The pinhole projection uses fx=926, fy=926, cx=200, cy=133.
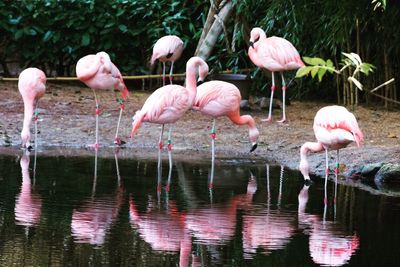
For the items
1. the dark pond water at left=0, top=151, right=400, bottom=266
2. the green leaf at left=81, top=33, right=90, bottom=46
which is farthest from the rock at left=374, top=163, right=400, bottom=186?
the green leaf at left=81, top=33, right=90, bottom=46

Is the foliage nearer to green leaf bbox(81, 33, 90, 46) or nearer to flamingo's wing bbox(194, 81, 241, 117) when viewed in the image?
green leaf bbox(81, 33, 90, 46)

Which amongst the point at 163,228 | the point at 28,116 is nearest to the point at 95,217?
the point at 163,228

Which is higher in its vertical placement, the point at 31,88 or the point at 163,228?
the point at 31,88

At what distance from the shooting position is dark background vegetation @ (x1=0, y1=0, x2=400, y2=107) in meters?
11.8

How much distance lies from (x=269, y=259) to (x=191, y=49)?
900cm

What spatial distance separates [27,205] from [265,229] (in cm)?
155

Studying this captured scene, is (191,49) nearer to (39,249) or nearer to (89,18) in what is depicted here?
(89,18)

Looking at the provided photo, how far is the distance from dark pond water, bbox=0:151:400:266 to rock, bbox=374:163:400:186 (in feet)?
1.35

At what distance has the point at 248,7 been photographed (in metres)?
11.3

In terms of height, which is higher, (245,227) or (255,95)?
(255,95)

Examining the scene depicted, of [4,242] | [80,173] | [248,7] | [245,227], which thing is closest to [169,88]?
[80,173]

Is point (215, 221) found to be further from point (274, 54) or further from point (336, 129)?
point (274, 54)

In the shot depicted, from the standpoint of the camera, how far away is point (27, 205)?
5.89 m

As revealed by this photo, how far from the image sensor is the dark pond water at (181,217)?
4738 millimetres
